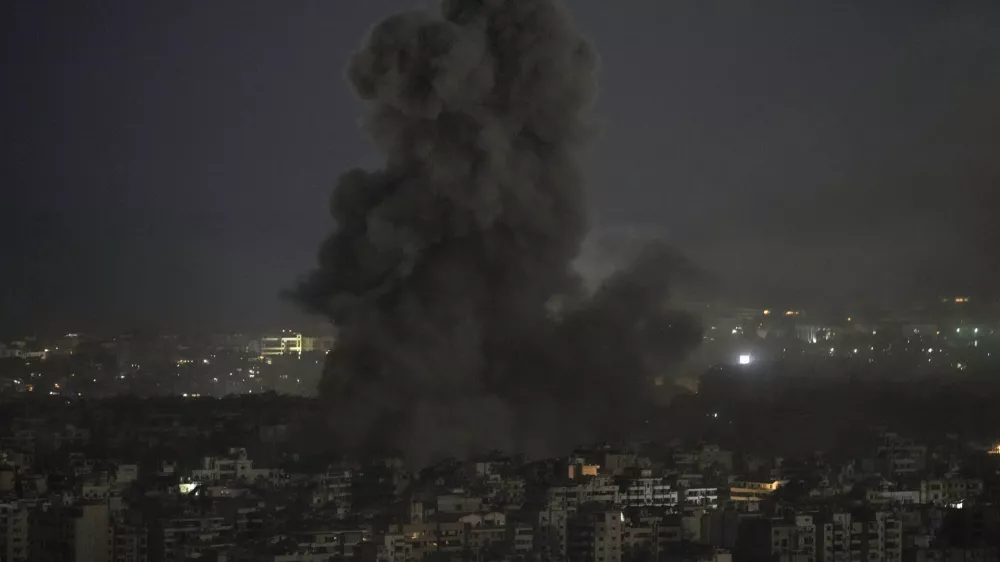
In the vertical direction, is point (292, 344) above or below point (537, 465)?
above

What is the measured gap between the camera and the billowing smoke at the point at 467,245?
1007 inches

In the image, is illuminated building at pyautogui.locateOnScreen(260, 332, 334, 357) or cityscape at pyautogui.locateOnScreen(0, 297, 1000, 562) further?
illuminated building at pyautogui.locateOnScreen(260, 332, 334, 357)

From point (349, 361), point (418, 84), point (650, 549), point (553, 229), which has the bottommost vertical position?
point (650, 549)

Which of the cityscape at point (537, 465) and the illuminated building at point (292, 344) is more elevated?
the illuminated building at point (292, 344)

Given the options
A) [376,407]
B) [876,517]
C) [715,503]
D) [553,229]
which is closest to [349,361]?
[376,407]

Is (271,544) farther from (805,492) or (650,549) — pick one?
(805,492)

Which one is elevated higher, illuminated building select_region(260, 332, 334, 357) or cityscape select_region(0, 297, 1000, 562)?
illuminated building select_region(260, 332, 334, 357)

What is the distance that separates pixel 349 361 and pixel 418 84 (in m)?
3.35

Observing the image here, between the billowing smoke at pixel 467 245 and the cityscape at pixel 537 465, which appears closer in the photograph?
the cityscape at pixel 537 465

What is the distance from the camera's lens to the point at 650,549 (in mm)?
19750

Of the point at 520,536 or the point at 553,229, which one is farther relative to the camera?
the point at 553,229

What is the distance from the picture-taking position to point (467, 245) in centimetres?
2673

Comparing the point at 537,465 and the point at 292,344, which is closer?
the point at 537,465

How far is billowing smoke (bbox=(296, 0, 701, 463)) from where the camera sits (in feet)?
83.9
